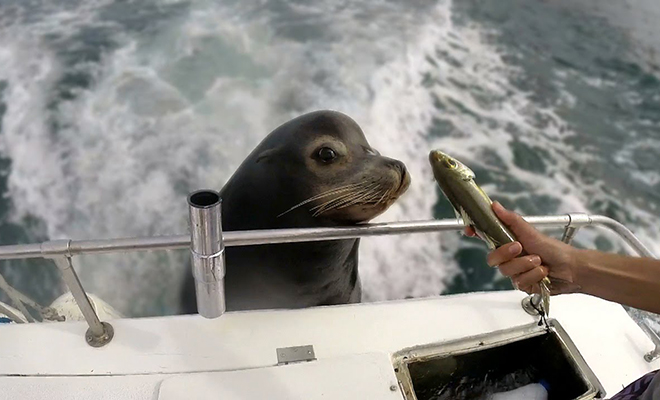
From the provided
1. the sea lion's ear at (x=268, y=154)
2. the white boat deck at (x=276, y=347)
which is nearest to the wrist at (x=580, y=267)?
the white boat deck at (x=276, y=347)

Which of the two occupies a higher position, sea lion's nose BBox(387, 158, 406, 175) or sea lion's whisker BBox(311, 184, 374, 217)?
sea lion's nose BBox(387, 158, 406, 175)

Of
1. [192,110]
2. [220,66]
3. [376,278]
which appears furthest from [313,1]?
[376,278]

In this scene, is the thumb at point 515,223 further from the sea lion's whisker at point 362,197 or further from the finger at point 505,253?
the sea lion's whisker at point 362,197

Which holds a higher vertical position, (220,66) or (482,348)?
(482,348)

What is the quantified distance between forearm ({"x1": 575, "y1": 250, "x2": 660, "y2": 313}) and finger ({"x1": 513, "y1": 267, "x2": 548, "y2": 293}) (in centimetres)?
11

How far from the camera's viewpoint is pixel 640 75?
27.0ft

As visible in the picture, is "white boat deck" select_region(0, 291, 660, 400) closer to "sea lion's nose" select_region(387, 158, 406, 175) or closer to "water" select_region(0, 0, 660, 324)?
"sea lion's nose" select_region(387, 158, 406, 175)

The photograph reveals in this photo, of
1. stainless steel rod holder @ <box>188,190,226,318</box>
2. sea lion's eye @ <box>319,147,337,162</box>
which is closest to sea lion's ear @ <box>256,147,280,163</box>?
sea lion's eye @ <box>319,147,337,162</box>

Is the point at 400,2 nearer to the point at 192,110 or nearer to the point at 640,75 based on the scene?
the point at 640,75

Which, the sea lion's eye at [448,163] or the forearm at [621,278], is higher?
the sea lion's eye at [448,163]

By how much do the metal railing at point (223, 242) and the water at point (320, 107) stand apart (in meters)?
2.60

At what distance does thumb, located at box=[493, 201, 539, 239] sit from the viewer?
1.58 m

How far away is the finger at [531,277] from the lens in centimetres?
151

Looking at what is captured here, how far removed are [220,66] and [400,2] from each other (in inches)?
140
